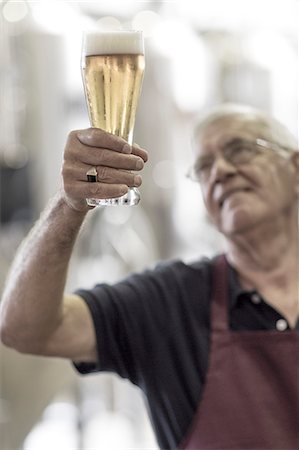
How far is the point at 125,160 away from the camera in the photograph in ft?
4.89

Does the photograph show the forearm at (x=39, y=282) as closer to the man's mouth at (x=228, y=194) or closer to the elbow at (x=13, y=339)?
the elbow at (x=13, y=339)

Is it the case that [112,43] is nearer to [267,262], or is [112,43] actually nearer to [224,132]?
[224,132]

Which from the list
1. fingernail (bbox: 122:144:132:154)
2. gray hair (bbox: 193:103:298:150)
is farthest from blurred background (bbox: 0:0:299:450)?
fingernail (bbox: 122:144:132:154)

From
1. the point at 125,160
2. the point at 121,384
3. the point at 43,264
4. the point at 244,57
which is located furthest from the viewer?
the point at 244,57

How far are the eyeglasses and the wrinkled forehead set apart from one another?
0.04 feet

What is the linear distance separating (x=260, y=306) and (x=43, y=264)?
0.61 metres

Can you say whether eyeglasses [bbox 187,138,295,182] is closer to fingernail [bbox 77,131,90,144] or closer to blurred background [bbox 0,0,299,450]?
fingernail [bbox 77,131,90,144]

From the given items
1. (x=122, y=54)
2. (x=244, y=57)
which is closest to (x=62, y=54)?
(x=244, y=57)

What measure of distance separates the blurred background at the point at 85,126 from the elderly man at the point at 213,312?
139 centimetres

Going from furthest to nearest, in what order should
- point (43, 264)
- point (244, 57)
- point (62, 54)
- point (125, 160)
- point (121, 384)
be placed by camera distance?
1. point (244, 57)
2. point (62, 54)
3. point (121, 384)
4. point (43, 264)
5. point (125, 160)

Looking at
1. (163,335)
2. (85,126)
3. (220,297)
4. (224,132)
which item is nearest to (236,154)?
(224,132)

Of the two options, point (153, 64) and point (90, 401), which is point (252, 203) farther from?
point (153, 64)

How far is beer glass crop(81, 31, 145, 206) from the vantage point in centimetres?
149

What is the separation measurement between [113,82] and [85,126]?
4526 millimetres
